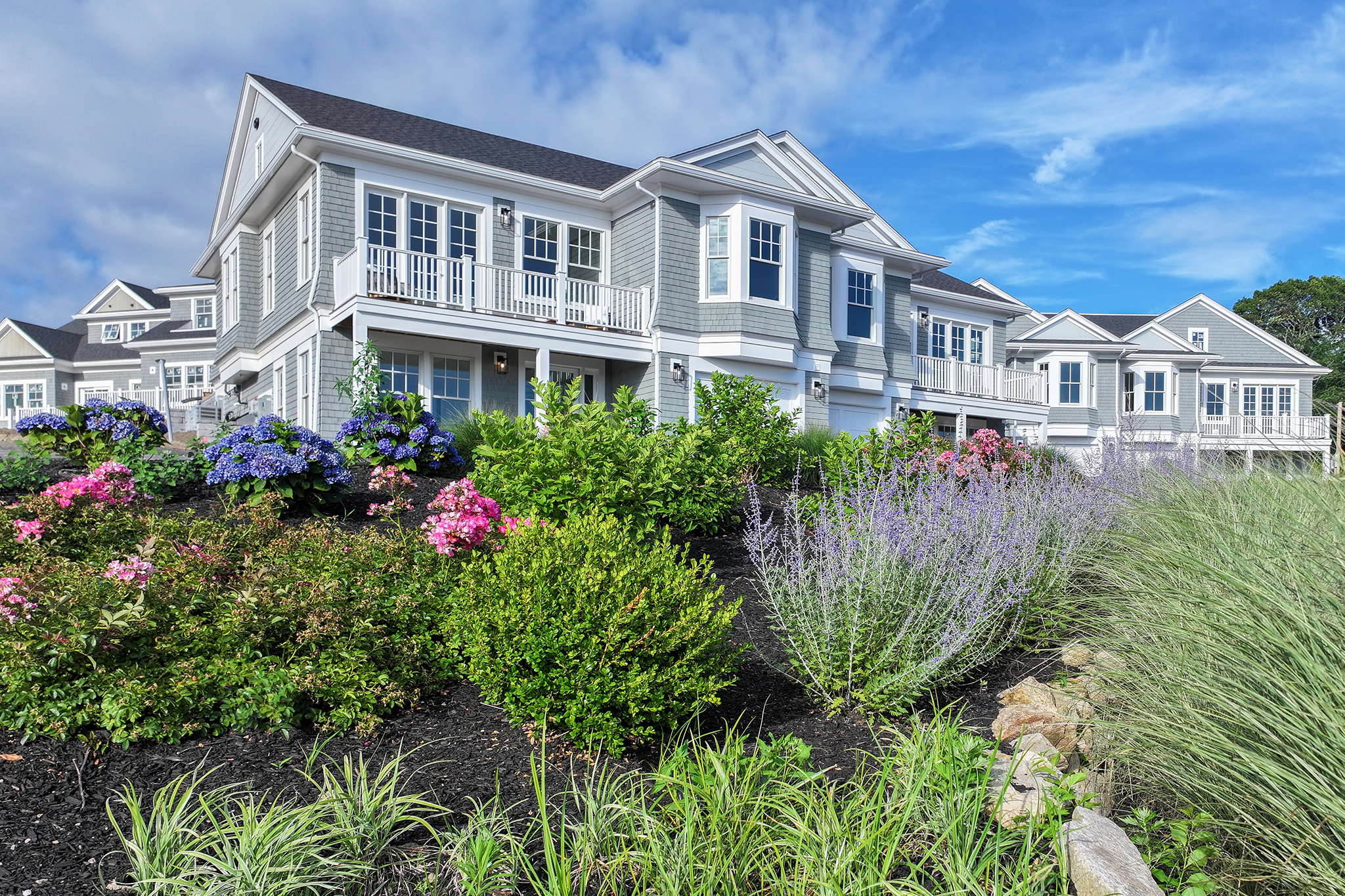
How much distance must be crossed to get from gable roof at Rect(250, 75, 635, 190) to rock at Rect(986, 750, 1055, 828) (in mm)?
12666

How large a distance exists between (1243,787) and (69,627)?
424 centimetres

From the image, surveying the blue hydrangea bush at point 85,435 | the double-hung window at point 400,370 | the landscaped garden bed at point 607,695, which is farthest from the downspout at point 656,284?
the landscaped garden bed at point 607,695

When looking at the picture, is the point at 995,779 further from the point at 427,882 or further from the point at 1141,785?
the point at 427,882

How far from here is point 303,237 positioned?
1354 centimetres

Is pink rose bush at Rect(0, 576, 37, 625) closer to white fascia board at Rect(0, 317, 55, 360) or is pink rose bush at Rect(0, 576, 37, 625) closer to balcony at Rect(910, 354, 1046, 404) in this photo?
balcony at Rect(910, 354, 1046, 404)

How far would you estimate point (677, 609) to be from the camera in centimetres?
369

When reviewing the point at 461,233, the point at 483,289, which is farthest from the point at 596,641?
the point at 461,233

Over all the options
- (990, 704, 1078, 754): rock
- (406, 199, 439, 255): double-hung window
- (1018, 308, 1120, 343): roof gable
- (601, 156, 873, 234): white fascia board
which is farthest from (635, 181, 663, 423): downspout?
(1018, 308, 1120, 343): roof gable

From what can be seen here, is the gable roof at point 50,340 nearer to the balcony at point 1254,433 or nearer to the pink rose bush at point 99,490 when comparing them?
the pink rose bush at point 99,490

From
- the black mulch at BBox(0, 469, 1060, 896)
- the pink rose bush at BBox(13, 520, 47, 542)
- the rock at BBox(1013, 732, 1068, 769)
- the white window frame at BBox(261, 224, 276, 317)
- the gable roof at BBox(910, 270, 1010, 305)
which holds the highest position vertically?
the gable roof at BBox(910, 270, 1010, 305)

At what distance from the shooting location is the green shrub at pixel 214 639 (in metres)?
3.33

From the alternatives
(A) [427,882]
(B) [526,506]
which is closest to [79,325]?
(B) [526,506]

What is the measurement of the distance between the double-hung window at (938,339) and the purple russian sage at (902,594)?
16.5 meters

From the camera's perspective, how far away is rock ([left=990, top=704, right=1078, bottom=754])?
3445 millimetres
